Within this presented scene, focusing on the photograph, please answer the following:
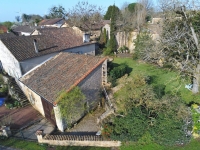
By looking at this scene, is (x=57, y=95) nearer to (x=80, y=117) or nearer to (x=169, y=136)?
(x=80, y=117)

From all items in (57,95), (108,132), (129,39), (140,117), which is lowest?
(108,132)

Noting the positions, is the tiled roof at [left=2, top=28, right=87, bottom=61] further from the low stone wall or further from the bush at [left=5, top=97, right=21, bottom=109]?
the low stone wall

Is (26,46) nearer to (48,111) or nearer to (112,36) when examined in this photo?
(48,111)

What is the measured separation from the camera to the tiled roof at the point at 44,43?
24109 millimetres

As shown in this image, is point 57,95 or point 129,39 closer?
point 57,95

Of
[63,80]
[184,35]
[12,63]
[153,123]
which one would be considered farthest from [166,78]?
[12,63]

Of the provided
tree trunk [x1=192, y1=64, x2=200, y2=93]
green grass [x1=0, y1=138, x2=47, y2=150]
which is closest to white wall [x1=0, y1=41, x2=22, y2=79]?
green grass [x1=0, y1=138, x2=47, y2=150]

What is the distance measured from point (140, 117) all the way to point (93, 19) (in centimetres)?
4344

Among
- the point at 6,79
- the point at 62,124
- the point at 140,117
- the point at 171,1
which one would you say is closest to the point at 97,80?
the point at 62,124

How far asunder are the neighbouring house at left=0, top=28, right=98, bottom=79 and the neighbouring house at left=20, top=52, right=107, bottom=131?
439 cm

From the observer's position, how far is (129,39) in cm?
3997

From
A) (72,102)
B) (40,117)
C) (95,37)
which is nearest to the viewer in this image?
(72,102)

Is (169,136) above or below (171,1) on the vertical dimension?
below

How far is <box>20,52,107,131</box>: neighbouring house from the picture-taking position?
16141 millimetres
